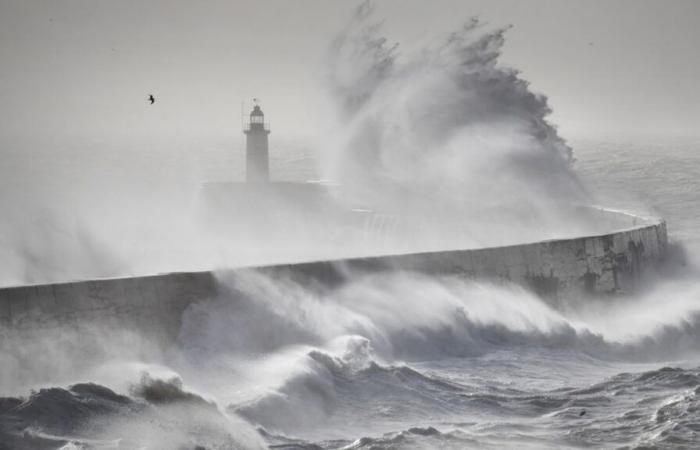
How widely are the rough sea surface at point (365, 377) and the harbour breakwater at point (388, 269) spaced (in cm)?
14

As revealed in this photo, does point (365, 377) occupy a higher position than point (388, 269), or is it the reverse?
point (388, 269)

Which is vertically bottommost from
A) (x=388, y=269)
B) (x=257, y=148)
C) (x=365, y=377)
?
(x=365, y=377)

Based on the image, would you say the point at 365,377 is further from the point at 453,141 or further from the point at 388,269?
the point at 453,141

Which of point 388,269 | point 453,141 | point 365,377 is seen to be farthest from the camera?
point 453,141

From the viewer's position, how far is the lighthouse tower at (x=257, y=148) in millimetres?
22516

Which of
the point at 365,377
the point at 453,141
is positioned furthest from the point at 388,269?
the point at 453,141

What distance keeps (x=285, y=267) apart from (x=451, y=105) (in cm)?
1069

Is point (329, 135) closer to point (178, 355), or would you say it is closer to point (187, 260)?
point (187, 260)

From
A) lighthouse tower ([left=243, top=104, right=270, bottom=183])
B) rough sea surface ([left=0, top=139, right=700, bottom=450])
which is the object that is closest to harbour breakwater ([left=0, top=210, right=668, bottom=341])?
rough sea surface ([left=0, top=139, right=700, bottom=450])

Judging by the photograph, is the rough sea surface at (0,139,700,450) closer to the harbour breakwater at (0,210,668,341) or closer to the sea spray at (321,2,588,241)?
the harbour breakwater at (0,210,668,341)

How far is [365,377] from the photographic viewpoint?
31.0ft

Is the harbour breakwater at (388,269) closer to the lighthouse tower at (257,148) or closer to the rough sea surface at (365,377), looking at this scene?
the rough sea surface at (365,377)

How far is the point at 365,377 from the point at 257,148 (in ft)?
44.9

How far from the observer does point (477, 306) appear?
1170cm
